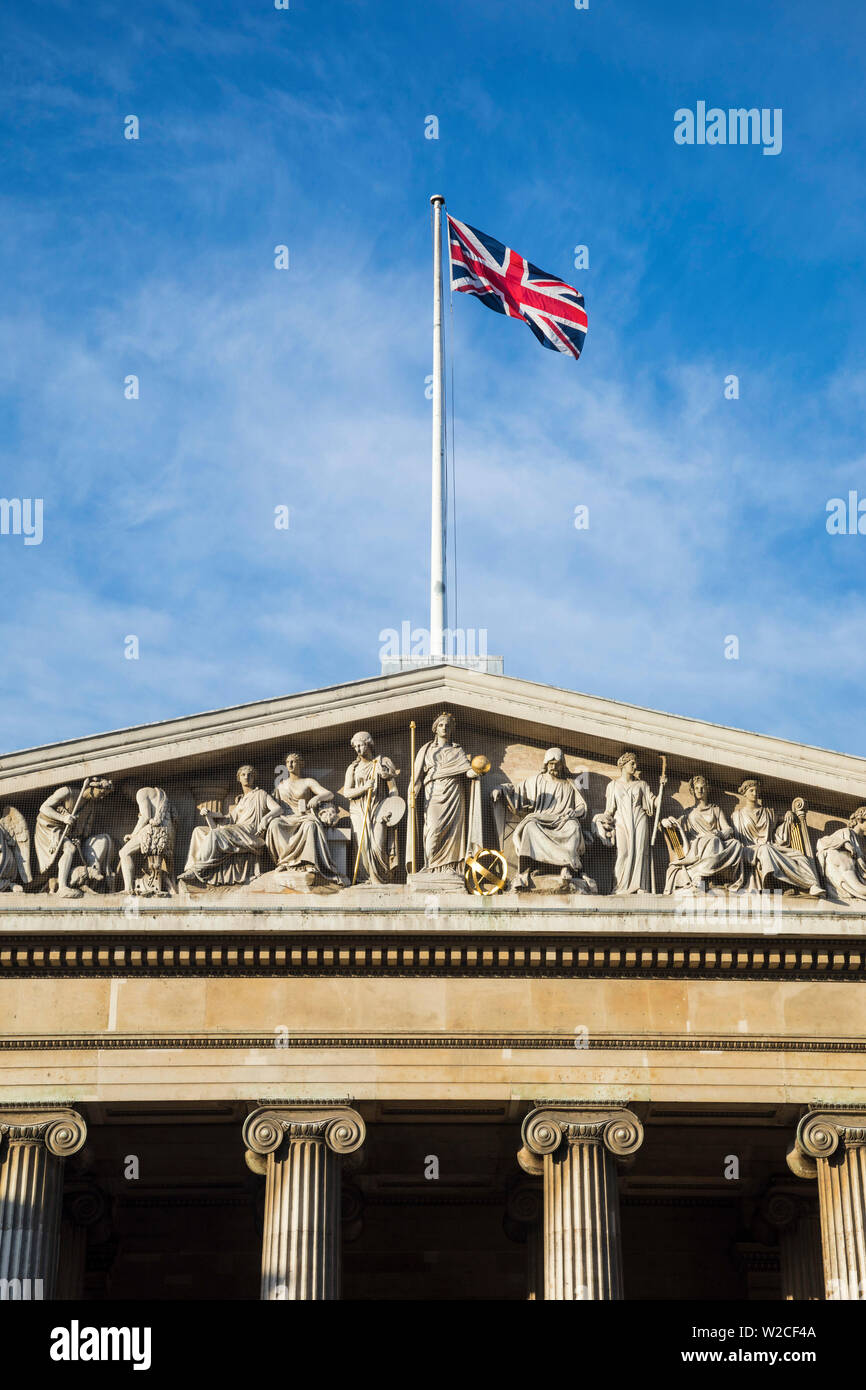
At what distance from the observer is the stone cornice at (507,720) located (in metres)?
31.9

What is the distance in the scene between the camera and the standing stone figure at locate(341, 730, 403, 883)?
103 feet

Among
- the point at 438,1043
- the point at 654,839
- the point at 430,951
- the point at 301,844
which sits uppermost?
the point at 654,839

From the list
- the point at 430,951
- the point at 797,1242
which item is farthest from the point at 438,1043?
the point at 797,1242

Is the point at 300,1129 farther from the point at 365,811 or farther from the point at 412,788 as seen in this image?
the point at 412,788

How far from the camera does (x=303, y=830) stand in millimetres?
31344

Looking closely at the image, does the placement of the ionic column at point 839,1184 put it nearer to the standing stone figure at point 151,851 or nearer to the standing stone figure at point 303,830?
the standing stone figure at point 303,830

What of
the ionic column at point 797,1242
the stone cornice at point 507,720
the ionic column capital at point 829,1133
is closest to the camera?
the ionic column capital at point 829,1133

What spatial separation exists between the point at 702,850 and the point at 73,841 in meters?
9.37

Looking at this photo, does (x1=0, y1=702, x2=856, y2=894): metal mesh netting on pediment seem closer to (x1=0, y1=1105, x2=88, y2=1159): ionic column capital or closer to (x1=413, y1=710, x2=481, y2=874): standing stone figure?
(x1=413, y1=710, x2=481, y2=874): standing stone figure

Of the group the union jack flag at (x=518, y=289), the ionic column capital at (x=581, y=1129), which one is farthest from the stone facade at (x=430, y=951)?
the union jack flag at (x=518, y=289)

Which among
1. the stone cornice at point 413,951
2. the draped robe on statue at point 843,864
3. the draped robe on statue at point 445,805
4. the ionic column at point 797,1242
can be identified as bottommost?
the ionic column at point 797,1242

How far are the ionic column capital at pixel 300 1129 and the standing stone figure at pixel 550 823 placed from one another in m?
4.21

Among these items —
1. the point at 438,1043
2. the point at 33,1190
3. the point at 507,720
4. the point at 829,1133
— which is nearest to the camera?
the point at 33,1190
